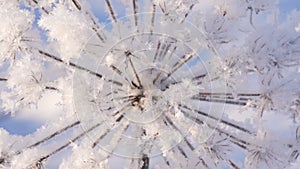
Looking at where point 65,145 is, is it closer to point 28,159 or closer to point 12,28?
point 28,159

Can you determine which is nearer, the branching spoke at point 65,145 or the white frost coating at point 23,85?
the branching spoke at point 65,145

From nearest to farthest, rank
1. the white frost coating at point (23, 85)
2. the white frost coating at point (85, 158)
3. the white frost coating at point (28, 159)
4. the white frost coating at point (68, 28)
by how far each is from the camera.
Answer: the white frost coating at point (68, 28), the white frost coating at point (85, 158), the white frost coating at point (23, 85), the white frost coating at point (28, 159)

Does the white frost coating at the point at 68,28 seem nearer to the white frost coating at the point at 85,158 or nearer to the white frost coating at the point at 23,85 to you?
the white frost coating at the point at 23,85

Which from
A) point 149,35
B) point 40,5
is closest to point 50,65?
point 40,5

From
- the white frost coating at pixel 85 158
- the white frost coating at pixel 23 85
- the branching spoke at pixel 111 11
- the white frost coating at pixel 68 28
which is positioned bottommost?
the white frost coating at pixel 85 158

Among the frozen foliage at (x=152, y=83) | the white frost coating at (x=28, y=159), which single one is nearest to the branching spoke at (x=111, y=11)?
the frozen foliage at (x=152, y=83)

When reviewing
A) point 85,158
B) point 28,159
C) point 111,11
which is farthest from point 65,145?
point 111,11

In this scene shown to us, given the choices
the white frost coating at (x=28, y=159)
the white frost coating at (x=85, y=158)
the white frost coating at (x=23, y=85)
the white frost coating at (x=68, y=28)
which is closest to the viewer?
the white frost coating at (x=68, y=28)
